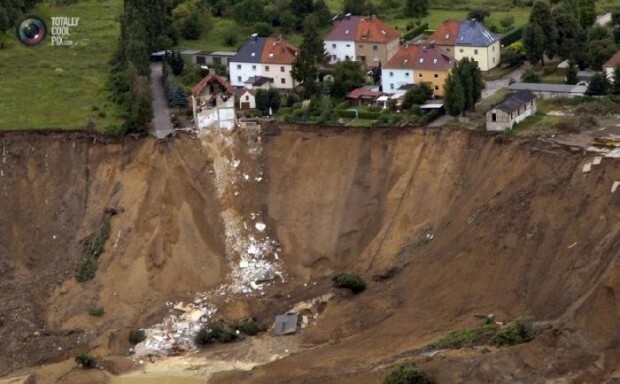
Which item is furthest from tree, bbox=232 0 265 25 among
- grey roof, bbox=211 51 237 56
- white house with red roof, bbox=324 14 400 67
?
white house with red roof, bbox=324 14 400 67

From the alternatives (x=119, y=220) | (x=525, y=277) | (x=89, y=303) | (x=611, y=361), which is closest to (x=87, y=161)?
(x=119, y=220)

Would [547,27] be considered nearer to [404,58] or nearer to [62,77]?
[404,58]

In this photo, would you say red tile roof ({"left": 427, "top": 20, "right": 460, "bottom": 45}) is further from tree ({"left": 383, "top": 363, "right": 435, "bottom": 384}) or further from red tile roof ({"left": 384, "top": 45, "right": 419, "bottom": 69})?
tree ({"left": 383, "top": 363, "right": 435, "bottom": 384})

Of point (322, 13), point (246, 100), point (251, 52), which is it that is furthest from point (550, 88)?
point (322, 13)

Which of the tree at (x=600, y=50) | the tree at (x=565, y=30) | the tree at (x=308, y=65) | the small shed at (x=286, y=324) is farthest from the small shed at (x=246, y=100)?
the tree at (x=600, y=50)

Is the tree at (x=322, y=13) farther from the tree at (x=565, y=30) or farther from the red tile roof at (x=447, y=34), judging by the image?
the tree at (x=565, y=30)

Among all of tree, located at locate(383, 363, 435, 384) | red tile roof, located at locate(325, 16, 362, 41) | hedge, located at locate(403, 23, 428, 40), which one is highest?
red tile roof, located at locate(325, 16, 362, 41)
